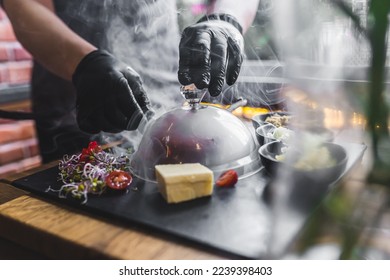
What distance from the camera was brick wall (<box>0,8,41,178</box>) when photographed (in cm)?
141

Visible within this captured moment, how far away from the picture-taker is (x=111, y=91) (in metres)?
1.24

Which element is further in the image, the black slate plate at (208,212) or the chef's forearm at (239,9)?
the chef's forearm at (239,9)

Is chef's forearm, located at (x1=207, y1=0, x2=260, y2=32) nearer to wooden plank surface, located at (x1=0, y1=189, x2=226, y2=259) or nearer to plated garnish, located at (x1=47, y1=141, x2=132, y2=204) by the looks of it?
plated garnish, located at (x1=47, y1=141, x2=132, y2=204)

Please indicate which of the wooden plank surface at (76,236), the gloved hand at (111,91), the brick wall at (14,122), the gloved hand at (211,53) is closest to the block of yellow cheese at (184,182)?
the wooden plank surface at (76,236)

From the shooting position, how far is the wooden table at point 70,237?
0.68 meters

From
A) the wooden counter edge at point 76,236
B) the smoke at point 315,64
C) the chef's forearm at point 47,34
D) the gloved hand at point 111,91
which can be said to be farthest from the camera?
the chef's forearm at point 47,34

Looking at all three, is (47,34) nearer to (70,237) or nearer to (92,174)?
(92,174)

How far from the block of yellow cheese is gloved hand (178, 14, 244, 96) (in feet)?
0.97

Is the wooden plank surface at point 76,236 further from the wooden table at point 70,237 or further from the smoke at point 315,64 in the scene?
the smoke at point 315,64

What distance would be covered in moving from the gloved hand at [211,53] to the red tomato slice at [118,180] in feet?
1.05

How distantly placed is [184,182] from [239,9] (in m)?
0.80

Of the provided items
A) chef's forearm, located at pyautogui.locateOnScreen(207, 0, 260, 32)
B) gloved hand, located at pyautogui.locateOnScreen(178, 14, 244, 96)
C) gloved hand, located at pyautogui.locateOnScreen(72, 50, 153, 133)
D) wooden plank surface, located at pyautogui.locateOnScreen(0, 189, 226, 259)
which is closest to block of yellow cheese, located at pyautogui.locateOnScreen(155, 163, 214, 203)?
wooden plank surface, located at pyautogui.locateOnScreen(0, 189, 226, 259)
